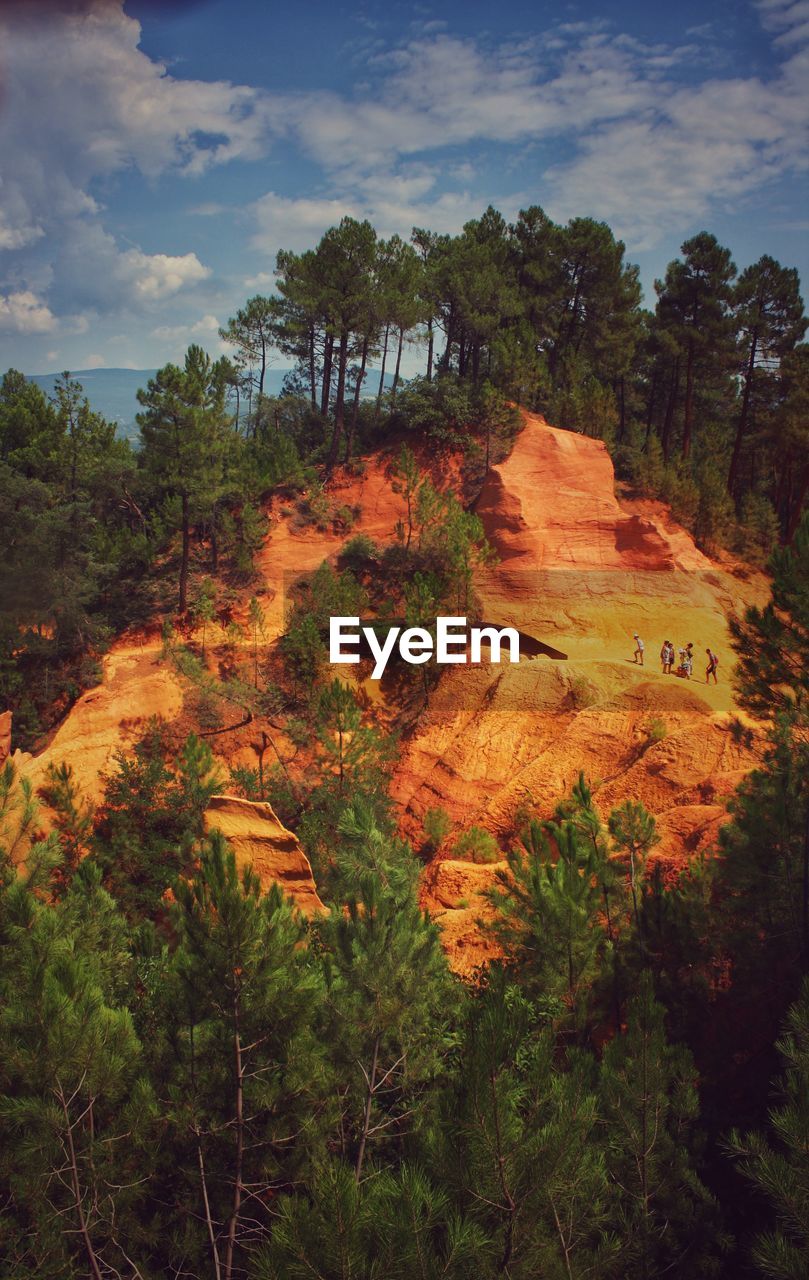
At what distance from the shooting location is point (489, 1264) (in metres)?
5.52

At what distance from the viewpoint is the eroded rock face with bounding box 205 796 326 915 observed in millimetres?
16234

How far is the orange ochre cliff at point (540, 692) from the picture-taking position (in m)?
18.1

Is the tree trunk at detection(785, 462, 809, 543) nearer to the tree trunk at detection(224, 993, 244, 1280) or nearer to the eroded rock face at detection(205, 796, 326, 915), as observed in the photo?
the eroded rock face at detection(205, 796, 326, 915)

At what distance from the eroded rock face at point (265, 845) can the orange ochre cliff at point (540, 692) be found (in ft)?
0.13

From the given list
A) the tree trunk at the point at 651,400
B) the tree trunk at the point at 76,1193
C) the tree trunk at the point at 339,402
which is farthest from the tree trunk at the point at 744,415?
the tree trunk at the point at 76,1193

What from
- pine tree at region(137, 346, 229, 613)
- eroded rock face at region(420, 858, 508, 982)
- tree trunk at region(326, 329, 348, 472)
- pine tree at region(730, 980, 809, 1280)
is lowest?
eroded rock face at region(420, 858, 508, 982)

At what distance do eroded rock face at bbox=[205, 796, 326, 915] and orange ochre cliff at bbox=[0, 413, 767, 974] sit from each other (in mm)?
40

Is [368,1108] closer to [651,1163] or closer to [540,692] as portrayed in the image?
[651,1163]

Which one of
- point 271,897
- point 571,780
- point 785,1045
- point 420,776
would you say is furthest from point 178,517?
point 785,1045

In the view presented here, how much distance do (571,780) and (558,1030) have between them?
1287cm

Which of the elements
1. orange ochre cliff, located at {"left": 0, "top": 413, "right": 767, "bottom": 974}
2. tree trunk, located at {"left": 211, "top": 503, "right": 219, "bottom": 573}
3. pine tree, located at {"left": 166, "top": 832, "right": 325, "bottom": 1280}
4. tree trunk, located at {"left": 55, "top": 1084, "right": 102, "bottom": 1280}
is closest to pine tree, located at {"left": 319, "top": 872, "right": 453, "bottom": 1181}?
pine tree, located at {"left": 166, "top": 832, "right": 325, "bottom": 1280}

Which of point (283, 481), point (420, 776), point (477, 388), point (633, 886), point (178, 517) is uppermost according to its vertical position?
point (477, 388)

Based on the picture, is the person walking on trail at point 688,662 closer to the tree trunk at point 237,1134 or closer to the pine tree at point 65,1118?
the tree trunk at point 237,1134

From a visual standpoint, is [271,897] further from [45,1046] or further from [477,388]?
[477,388]
